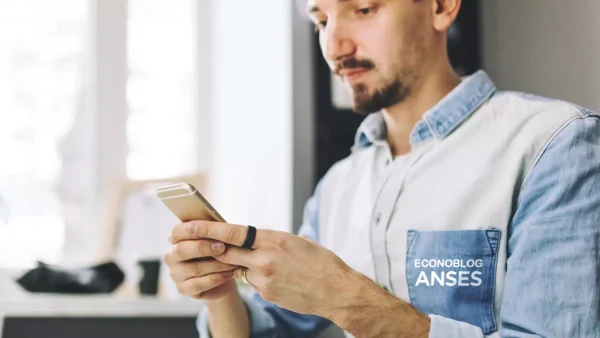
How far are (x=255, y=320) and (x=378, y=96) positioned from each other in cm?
39

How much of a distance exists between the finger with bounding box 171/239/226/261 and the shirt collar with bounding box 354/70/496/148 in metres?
0.33

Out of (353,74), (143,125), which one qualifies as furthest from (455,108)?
(143,125)

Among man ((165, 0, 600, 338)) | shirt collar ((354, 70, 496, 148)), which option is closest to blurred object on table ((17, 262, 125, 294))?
man ((165, 0, 600, 338))

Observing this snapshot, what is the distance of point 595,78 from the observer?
0.78 metres

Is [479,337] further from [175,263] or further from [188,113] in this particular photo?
[188,113]

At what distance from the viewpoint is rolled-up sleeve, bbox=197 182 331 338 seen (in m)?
0.96

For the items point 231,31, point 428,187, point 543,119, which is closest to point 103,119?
point 231,31

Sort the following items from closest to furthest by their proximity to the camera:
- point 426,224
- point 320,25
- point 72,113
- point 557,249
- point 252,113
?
point 557,249
point 426,224
point 320,25
point 252,113
point 72,113

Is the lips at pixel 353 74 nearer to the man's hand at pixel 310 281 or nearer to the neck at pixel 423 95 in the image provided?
the neck at pixel 423 95

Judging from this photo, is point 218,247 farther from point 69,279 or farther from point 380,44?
point 69,279

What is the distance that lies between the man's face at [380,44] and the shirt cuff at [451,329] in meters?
0.31

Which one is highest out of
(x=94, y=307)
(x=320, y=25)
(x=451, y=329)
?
(x=320, y=25)

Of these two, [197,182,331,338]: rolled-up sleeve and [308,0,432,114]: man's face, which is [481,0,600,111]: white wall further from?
[197,182,331,338]: rolled-up sleeve

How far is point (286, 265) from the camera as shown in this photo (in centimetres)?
69
